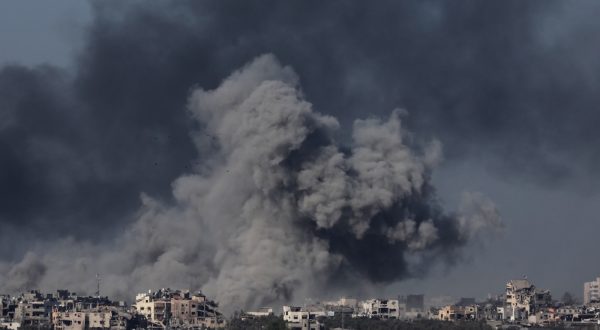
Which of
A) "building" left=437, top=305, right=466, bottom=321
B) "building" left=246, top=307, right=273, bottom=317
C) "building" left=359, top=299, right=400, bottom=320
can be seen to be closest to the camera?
"building" left=246, top=307, right=273, bottom=317

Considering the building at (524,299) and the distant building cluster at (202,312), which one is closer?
the distant building cluster at (202,312)

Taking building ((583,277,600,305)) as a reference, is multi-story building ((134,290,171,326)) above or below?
below

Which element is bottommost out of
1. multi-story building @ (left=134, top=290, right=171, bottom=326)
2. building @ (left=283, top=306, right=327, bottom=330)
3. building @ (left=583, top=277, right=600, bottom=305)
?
building @ (left=283, top=306, right=327, bottom=330)

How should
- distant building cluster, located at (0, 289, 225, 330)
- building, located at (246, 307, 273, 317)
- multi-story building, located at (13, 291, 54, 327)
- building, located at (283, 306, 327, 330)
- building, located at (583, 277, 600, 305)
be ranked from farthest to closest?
building, located at (583, 277, 600, 305)
multi-story building, located at (13, 291, 54, 327)
building, located at (246, 307, 273, 317)
distant building cluster, located at (0, 289, 225, 330)
building, located at (283, 306, 327, 330)

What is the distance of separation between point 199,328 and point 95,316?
187 inches

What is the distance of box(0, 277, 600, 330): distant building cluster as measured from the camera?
77062 mm

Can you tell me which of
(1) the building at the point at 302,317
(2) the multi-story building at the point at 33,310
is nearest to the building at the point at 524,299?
(1) the building at the point at 302,317

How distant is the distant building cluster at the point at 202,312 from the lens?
3034 inches

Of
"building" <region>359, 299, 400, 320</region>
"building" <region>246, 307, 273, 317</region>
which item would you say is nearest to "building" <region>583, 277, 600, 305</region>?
"building" <region>359, 299, 400, 320</region>

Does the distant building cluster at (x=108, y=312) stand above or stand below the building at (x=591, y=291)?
below

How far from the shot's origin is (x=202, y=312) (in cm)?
8069

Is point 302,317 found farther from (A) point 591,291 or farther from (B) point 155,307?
(A) point 591,291

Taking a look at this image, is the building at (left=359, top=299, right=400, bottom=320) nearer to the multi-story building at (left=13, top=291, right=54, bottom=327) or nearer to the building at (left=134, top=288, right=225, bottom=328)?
the building at (left=134, top=288, right=225, bottom=328)

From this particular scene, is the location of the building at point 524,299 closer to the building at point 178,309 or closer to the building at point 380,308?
the building at point 380,308
